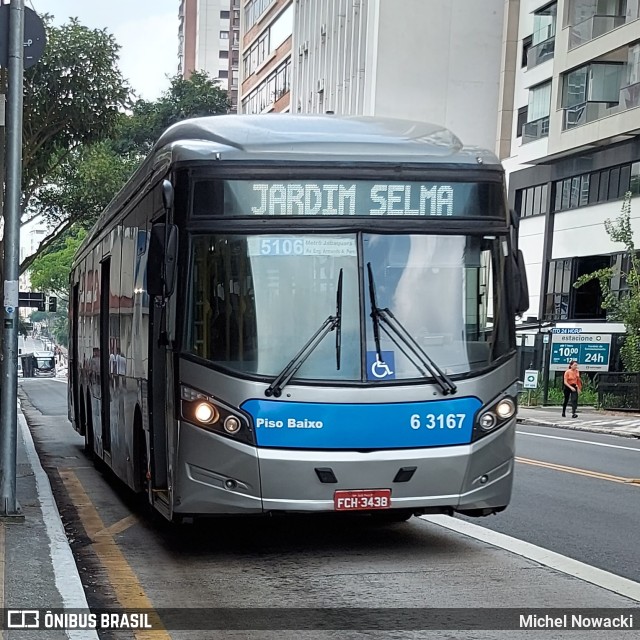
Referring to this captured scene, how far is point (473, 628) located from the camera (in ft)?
22.3

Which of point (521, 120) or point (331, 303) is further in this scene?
point (521, 120)

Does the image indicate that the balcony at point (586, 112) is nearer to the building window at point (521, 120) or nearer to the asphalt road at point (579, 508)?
the building window at point (521, 120)

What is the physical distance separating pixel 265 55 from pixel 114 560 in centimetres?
7377

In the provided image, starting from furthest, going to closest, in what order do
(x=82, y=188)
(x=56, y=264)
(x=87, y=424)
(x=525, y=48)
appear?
(x=56, y=264) < (x=525, y=48) < (x=82, y=188) < (x=87, y=424)

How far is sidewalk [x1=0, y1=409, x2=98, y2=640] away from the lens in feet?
22.6

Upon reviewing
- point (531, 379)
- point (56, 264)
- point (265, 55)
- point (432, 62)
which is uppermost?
point (265, 55)

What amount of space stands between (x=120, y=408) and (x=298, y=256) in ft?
13.8

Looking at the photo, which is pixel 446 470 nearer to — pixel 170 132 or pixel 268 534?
pixel 268 534

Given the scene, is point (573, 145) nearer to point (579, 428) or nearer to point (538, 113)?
point (538, 113)

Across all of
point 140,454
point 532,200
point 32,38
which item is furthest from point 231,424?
point 532,200

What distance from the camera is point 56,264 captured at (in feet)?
270

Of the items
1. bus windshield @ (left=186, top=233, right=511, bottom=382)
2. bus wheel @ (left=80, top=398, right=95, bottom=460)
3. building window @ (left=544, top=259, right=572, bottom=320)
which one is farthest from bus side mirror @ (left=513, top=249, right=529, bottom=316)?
building window @ (left=544, top=259, right=572, bottom=320)

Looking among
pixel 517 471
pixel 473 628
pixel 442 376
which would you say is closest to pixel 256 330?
pixel 442 376

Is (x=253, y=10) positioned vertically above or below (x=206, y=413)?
above
